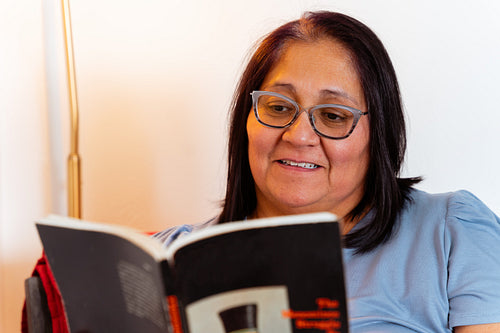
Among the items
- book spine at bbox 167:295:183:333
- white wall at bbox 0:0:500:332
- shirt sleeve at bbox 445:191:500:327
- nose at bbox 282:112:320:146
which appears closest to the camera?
book spine at bbox 167:295:183:333

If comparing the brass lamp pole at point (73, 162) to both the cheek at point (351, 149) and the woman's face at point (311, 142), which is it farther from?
the cheek at point (351, 149)

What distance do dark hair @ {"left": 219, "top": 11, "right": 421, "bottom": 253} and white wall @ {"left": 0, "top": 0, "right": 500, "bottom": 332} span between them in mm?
398

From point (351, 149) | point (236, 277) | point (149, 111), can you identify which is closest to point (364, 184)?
point (351, 149)

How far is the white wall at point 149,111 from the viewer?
5.78 feet

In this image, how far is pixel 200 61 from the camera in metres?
1.91

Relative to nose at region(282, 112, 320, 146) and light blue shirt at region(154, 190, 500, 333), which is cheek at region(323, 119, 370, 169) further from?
light blue shirt at region(154, 190, 500, 333)

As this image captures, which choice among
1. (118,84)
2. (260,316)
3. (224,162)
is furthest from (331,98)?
(118,84)

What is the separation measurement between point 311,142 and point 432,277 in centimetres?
37

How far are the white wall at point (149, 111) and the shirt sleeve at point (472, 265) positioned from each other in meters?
0.51

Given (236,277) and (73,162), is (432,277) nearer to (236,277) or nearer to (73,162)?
(236,277)

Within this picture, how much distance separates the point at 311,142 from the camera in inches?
50.4

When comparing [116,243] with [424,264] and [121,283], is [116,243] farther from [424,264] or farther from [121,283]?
[424,264]

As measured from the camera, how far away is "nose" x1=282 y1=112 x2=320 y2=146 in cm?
128

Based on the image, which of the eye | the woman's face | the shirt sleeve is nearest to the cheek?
the woman's face
